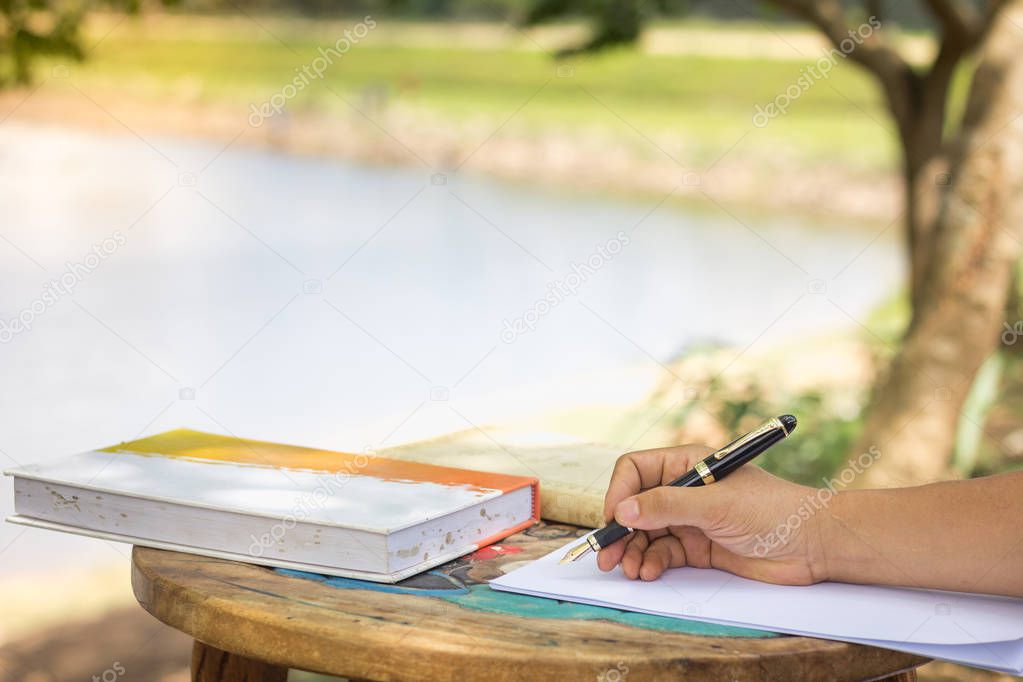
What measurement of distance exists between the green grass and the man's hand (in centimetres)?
1657

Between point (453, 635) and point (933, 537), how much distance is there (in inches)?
15.5

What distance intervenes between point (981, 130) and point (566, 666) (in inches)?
104

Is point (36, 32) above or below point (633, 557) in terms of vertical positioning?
above

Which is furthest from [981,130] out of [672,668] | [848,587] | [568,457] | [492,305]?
[492,305]

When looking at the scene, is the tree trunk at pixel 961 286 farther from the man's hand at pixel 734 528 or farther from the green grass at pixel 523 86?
the green grass at pixel 523 86

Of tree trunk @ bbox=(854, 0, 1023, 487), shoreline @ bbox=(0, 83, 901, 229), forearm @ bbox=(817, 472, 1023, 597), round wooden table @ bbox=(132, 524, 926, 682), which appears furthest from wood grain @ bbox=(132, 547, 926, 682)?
shoreline @ bbox=(0, 83, 901, 229)

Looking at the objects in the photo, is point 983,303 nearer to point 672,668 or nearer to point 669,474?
point 669,474

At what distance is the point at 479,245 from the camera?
12.3m

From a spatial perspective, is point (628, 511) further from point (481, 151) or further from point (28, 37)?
point (481, 151)

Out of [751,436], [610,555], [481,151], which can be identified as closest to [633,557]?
[610,555]

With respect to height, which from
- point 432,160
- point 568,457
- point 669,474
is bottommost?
point 669,474

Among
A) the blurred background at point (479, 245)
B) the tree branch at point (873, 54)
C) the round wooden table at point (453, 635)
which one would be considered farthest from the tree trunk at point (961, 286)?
the round wooden table at point (453, 635)

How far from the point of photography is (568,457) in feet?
4.30

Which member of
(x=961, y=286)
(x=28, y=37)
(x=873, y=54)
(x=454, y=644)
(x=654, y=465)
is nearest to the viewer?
(x=454, y=644)
